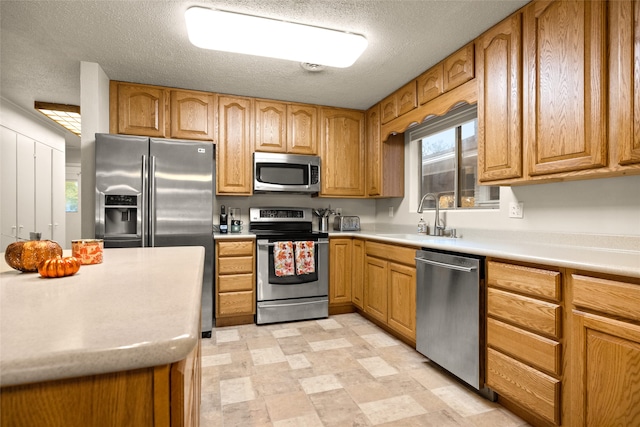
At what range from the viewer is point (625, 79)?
1.52 m

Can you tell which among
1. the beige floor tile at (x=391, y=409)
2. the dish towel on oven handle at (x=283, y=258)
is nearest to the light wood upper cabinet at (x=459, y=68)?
the dish towel on oven handle at (x=283, y=258)

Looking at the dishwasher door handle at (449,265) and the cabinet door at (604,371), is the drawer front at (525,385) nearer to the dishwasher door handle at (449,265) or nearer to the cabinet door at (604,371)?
the cabinet door at (604,371)

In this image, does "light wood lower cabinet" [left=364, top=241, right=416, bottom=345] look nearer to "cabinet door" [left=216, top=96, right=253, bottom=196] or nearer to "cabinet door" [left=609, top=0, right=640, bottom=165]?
"cabinet door" [left=609, top=0, right=640, bottom=165]

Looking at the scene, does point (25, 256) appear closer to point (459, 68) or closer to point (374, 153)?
point (459, 68)

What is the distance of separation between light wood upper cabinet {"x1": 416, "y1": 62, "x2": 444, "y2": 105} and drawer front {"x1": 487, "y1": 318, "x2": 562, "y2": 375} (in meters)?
1.82

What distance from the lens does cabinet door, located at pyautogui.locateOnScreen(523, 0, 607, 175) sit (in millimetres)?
1624

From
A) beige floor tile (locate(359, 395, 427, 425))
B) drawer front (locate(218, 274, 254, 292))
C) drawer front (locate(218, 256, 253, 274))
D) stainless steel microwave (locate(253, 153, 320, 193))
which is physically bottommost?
beige floor tile (locate(359, 395, 427, 425))

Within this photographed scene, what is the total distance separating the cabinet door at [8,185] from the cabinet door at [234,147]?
267cm

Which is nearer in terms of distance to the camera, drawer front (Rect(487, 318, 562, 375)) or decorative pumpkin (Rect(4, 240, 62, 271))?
decorative pumpkin (Rect(4, 240, 62, 271))

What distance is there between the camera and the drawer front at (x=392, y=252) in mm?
2593

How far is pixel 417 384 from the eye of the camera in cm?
210

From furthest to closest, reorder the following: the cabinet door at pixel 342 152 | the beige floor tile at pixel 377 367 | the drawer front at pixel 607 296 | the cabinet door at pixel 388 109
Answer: the cabinet door at pixel 342 152
the cabinet door at pixel 388 109
the beige floor tile at pixel 377 367
the drawer front at pixel 607 296

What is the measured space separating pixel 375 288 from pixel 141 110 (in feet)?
9.16

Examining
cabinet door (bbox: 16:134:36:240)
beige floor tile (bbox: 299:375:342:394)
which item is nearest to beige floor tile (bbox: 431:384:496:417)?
beige floor tile (bbox: 299:375:342:394)
